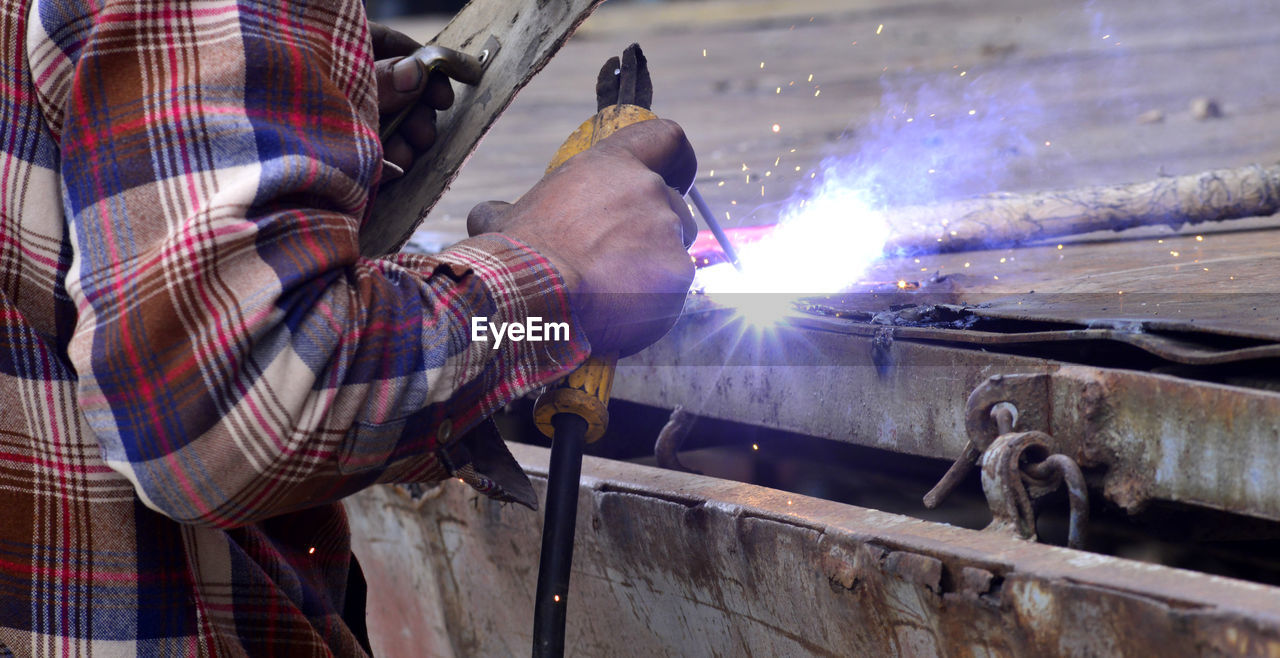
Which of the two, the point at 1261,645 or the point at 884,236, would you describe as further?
the point at 884,236

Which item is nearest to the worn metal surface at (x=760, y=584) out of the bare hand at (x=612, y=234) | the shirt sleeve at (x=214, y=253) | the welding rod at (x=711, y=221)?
the bare hand at (x=612, y=234)

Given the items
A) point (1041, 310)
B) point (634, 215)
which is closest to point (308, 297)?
point (634, 215)

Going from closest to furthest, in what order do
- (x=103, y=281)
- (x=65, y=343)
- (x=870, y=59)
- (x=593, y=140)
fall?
1. (x=103, y=281)
2. (x=65, y=343)
3. (x=593, y=140)
4. (x=870, y=59)

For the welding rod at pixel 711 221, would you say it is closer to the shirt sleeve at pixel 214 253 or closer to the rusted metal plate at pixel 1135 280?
the rusted metal plate at pixel 1135 280

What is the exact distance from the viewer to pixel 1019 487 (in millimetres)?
1220

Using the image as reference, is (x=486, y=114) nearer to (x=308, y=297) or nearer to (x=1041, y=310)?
(x=308, y=297)

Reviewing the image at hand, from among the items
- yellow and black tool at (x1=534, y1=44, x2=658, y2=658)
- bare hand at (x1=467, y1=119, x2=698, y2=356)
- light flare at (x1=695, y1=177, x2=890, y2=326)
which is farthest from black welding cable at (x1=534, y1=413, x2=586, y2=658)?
light flare at (x1=695, y1=177, x2=890, y2=326)

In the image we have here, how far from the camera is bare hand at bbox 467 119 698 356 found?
1266 mm

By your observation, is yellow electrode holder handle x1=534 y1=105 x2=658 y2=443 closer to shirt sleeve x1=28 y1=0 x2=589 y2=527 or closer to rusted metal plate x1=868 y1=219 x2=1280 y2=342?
shirt sleeve x1=28 y1=0 x2=589 y2=527

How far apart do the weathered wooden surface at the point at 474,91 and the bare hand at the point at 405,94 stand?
29 mm

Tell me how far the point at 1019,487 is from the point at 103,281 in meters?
0.94

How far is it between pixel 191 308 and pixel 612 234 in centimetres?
48

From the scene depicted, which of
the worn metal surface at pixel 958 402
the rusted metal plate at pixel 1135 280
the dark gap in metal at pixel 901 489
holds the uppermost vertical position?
the rusted metal plate at pixel 1135 280

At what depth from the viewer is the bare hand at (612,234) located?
1266mm
